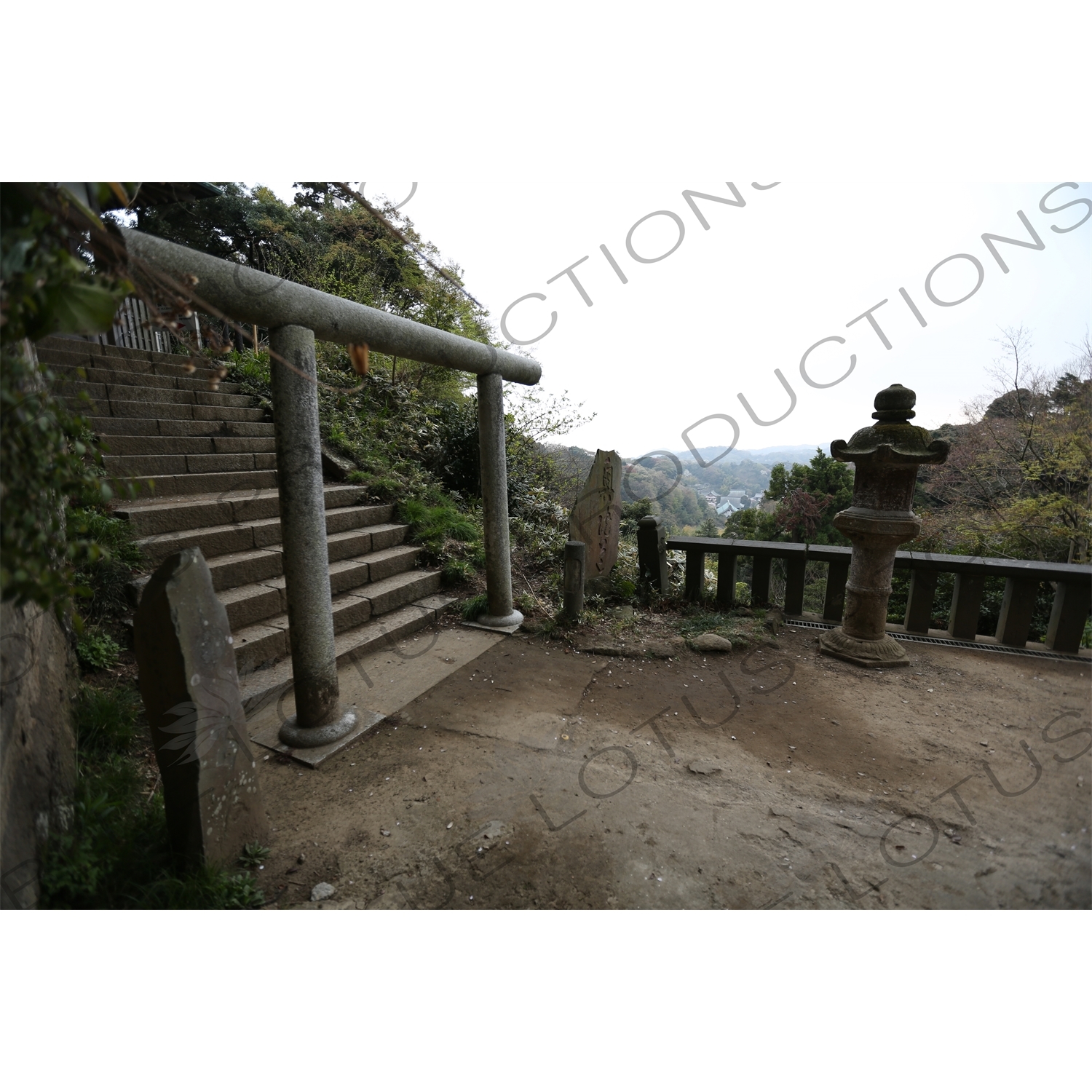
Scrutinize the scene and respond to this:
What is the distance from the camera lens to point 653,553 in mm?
→ 5227

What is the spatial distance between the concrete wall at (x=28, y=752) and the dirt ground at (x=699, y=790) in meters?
0.73

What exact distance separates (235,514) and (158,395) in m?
2.03

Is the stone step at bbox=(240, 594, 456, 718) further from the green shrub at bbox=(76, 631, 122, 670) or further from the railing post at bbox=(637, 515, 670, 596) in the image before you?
the railing post at bbox=(637, 515, 670, 596)

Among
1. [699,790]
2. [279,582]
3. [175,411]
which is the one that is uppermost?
[175,411]

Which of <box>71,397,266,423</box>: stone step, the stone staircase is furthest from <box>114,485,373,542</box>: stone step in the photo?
<box>71,397,266,423</box>: stone step

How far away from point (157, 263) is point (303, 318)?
652 millimetres

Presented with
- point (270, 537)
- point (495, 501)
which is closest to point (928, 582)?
point (495, 501)

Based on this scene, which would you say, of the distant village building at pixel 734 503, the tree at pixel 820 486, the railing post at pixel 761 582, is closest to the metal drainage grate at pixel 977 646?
the railing post at pixel 761 582

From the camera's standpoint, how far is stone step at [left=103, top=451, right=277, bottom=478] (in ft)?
13.4

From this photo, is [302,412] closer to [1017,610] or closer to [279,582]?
[279,582]

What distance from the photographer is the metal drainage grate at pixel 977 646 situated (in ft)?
12.6

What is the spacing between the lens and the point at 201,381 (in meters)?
6.04

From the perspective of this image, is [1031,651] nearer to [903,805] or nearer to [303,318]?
[903,805]

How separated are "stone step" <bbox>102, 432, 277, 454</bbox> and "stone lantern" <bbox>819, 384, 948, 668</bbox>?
163 inches
